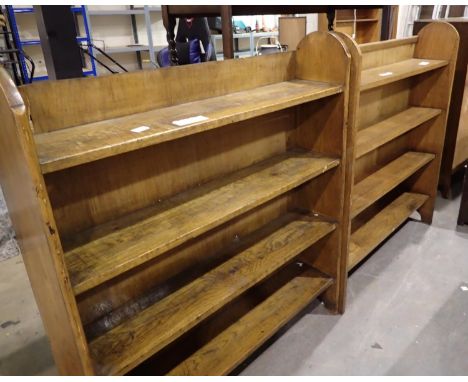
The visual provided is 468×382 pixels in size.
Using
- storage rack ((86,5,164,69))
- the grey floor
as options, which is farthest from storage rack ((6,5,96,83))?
the grey floor

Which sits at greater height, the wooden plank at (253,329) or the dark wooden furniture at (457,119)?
the dark wooden furniture at (457,119)

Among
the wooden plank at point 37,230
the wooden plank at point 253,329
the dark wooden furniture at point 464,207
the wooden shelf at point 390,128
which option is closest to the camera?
the wooden plank at point 37,230

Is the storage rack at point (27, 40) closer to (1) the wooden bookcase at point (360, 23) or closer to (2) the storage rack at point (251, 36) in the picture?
(2) the storage rack at point (251, 36)

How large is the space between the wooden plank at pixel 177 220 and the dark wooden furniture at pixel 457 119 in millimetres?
1877

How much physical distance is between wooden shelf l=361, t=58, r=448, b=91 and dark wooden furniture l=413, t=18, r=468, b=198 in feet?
1.88

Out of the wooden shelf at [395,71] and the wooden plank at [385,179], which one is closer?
the wooden shelf at [395,71]

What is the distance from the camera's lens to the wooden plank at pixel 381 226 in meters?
2.26

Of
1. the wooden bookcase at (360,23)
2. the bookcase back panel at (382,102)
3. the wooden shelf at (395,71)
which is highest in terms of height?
the wooden bookcase at (360,23)

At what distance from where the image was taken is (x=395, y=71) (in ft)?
6.89

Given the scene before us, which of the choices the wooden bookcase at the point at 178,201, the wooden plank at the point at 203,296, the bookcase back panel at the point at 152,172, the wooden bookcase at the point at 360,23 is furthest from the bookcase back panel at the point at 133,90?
the wooden bookcase at the point at 360,23

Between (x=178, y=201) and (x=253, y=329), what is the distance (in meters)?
0.69

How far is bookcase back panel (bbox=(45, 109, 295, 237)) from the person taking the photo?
1.22 metres

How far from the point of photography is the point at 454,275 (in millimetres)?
2285

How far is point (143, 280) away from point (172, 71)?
790 mm
